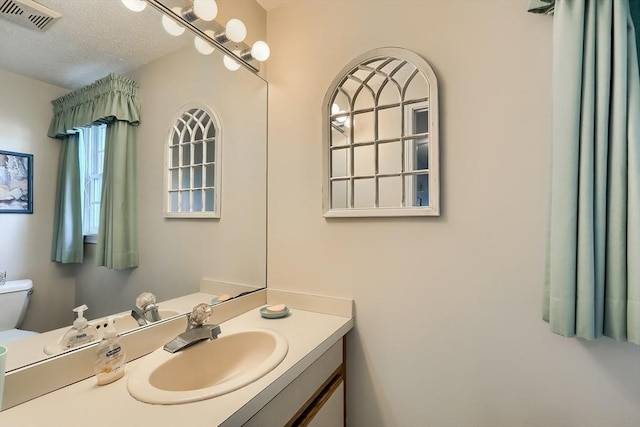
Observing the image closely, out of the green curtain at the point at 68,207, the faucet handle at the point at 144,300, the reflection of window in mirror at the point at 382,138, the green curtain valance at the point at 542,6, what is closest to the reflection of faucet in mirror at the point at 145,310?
the faucet handle at the point at 144,300

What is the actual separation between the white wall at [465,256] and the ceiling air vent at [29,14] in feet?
3.05

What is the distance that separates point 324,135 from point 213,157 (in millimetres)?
533

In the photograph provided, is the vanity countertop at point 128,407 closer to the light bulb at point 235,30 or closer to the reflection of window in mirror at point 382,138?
the reflection of window in mirror at point 382,138

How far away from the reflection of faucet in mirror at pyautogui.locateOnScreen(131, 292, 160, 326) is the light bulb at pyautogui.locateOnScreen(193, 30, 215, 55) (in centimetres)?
102

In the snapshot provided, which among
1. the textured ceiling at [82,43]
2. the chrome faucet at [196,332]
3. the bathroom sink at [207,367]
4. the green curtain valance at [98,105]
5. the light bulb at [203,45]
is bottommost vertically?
the bathroom sink at [207,367]

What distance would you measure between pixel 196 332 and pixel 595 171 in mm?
1396

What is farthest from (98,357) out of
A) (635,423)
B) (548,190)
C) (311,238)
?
(635,423)

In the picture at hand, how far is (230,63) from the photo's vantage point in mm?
1414

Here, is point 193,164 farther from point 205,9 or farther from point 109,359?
point 109,359

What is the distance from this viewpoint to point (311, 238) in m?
1.42

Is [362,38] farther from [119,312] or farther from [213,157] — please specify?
[119,312]

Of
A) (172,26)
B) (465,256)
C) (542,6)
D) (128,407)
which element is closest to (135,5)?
(172,26)

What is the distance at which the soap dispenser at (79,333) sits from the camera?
83 cm

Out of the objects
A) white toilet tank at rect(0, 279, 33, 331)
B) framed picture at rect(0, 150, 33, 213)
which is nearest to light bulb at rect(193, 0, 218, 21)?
framed picture at rect(0, 150, 33, 213)
